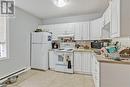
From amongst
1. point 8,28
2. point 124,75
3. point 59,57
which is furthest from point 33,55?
point 124,75

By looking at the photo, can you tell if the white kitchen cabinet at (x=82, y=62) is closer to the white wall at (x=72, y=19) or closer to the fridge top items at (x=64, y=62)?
the fridge top items at (x=64, y=62)

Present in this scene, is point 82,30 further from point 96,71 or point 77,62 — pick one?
point 96,71

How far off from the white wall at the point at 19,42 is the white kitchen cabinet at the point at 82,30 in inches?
80.6

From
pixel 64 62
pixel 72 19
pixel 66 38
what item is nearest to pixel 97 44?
pixel 66 38

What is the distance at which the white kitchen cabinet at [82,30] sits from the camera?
4.54 metres

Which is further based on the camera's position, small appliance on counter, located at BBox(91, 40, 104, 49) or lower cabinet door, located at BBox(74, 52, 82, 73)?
small appliance on counter, located at BBox(91, 40, 104, 49)

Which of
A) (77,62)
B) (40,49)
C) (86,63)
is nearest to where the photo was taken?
(86,63)

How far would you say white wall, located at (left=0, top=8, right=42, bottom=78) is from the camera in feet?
12.1

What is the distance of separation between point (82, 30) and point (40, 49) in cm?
195

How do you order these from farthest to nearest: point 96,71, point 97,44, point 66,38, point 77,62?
point 66,38, point 97,44, point 77,62, point 96,71

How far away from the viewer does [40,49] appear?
466 cm

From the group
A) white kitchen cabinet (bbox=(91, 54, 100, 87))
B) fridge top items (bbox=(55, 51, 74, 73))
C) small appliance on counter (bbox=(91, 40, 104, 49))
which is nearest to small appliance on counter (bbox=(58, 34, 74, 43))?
fridge top items (bbox=(55, 51, 74, 73))

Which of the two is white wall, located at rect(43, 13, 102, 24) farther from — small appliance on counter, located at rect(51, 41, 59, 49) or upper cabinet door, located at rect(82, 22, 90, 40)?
small appliance on counter, located at rect(51, 41, 59, 49)

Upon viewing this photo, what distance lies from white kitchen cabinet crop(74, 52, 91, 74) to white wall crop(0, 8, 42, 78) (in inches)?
82.1
